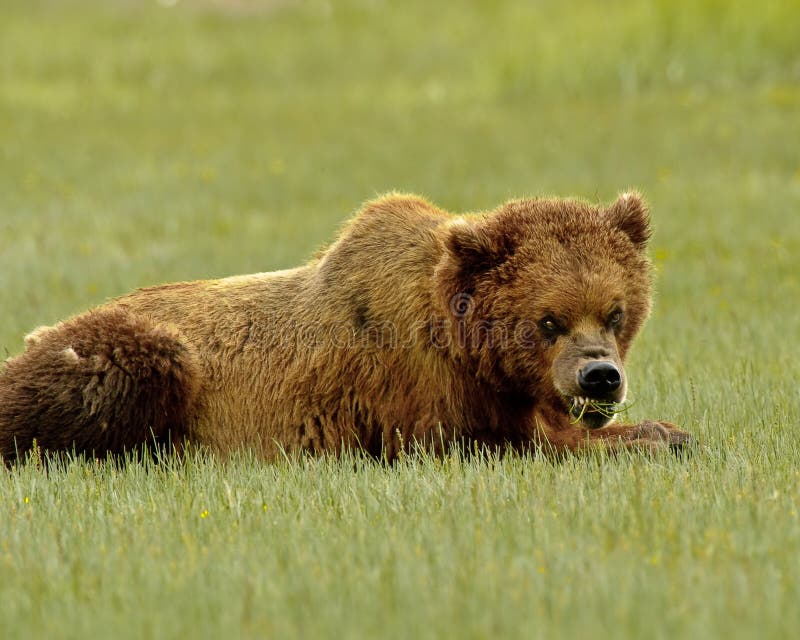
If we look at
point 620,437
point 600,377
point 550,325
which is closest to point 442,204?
point 620,437

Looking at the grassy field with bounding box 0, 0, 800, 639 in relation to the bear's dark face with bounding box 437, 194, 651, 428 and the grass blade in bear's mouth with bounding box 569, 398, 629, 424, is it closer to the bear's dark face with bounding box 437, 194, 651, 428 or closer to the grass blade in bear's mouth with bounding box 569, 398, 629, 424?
the grass blade in bear's mouth with bounding box 569, 398, 629, 424

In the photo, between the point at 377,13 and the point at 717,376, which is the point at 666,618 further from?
the point at 377,13

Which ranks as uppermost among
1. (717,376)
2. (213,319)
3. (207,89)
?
(207,89)

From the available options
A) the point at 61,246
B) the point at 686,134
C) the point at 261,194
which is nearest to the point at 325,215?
the point at 261,194

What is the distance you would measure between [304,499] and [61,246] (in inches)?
369

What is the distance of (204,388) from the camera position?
6.58 meters

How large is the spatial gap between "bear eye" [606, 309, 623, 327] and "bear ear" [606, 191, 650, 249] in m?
0.50

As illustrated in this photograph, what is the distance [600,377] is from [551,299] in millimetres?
452

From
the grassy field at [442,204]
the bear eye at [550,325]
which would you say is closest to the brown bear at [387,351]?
the bear eye at [550,325]

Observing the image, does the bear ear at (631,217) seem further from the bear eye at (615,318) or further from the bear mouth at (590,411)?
the bear mouth at (590,411)

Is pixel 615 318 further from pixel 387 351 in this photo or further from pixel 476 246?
pixel 387 351

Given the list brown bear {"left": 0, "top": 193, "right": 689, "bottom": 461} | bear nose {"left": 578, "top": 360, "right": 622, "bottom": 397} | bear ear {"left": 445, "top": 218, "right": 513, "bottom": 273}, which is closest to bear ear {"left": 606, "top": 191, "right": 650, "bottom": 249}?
brown bear {"left": 0, "top": 193, "right": 689, "bottom": 461}

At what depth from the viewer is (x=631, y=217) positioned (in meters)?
6.27

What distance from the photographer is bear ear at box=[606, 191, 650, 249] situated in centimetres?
625
